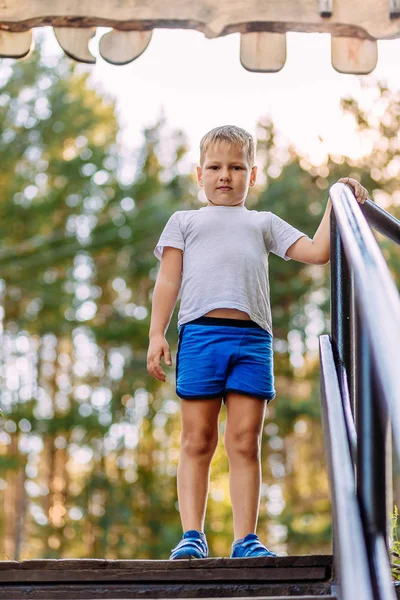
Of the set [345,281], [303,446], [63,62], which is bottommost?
[345,281]

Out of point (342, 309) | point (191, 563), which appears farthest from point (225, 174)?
point (191, 563)

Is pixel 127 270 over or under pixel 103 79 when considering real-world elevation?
under

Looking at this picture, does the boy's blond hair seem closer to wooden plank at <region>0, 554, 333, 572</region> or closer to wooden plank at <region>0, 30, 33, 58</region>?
wooden plank at <region>0, 30, 33, 58</region>

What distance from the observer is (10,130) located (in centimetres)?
1864

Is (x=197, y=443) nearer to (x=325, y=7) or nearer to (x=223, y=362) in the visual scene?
(x=223, y=362)

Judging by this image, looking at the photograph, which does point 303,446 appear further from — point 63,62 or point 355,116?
point 63,62

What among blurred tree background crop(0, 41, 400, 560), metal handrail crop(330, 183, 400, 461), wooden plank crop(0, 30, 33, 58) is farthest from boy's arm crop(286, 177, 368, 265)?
blurred tree background crop(0, 41, 400, 560)

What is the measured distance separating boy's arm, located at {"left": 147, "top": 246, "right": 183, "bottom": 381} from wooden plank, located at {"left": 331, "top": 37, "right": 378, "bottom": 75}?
1.13 m

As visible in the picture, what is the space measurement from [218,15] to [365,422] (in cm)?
242

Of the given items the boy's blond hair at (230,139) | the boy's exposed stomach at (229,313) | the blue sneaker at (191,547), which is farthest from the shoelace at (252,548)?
the boy's blond hair at (230,139)

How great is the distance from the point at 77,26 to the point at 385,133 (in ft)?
40.6

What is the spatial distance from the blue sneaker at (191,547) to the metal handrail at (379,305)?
1.28 meters

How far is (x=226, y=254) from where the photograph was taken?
320 cm

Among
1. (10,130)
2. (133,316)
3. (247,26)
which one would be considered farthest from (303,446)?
(247,26)
